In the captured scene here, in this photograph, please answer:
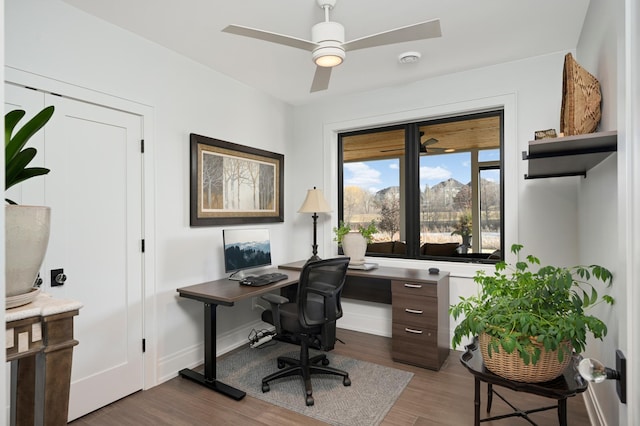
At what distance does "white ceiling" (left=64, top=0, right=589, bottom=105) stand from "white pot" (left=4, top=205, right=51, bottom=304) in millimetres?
1746

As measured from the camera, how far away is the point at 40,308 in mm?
1192

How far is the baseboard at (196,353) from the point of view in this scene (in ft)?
9.64

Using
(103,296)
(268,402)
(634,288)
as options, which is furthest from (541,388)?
(103,296)

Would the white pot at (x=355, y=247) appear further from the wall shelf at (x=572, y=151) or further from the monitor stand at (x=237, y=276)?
the wall shelf at (x=572, y=151)

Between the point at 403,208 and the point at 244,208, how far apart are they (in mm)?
1732

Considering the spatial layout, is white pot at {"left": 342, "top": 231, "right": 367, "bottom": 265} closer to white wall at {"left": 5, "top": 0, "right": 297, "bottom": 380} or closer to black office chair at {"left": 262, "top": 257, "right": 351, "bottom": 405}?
black office chair at {"left": 262, "top": 257, "right": 351, "bottom": 405}

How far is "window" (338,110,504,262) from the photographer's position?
11.7 ft

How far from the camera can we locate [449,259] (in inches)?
146

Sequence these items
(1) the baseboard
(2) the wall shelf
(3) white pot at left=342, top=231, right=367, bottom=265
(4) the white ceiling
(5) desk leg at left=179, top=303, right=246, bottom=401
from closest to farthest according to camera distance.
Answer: (2) the wall shelf → (4) the white ceiling → (5) desk leg at left=179, top=303, right=246, bottom=401 → (1) the baseboard → (3) white pot at left=342, top=231, right=367, bottom=265

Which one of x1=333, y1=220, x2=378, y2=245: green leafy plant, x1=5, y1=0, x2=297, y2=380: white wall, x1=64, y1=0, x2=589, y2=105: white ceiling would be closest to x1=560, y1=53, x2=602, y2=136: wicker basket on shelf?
x1=64, y1=0, x2=589, y2=105: white ceiling

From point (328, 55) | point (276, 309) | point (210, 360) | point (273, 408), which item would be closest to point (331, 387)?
point (273, 408)

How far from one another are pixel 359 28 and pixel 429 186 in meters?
1.85

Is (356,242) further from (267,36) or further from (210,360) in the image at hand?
(267,36)

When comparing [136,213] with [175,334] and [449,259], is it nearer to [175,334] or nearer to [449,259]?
[175,334]
